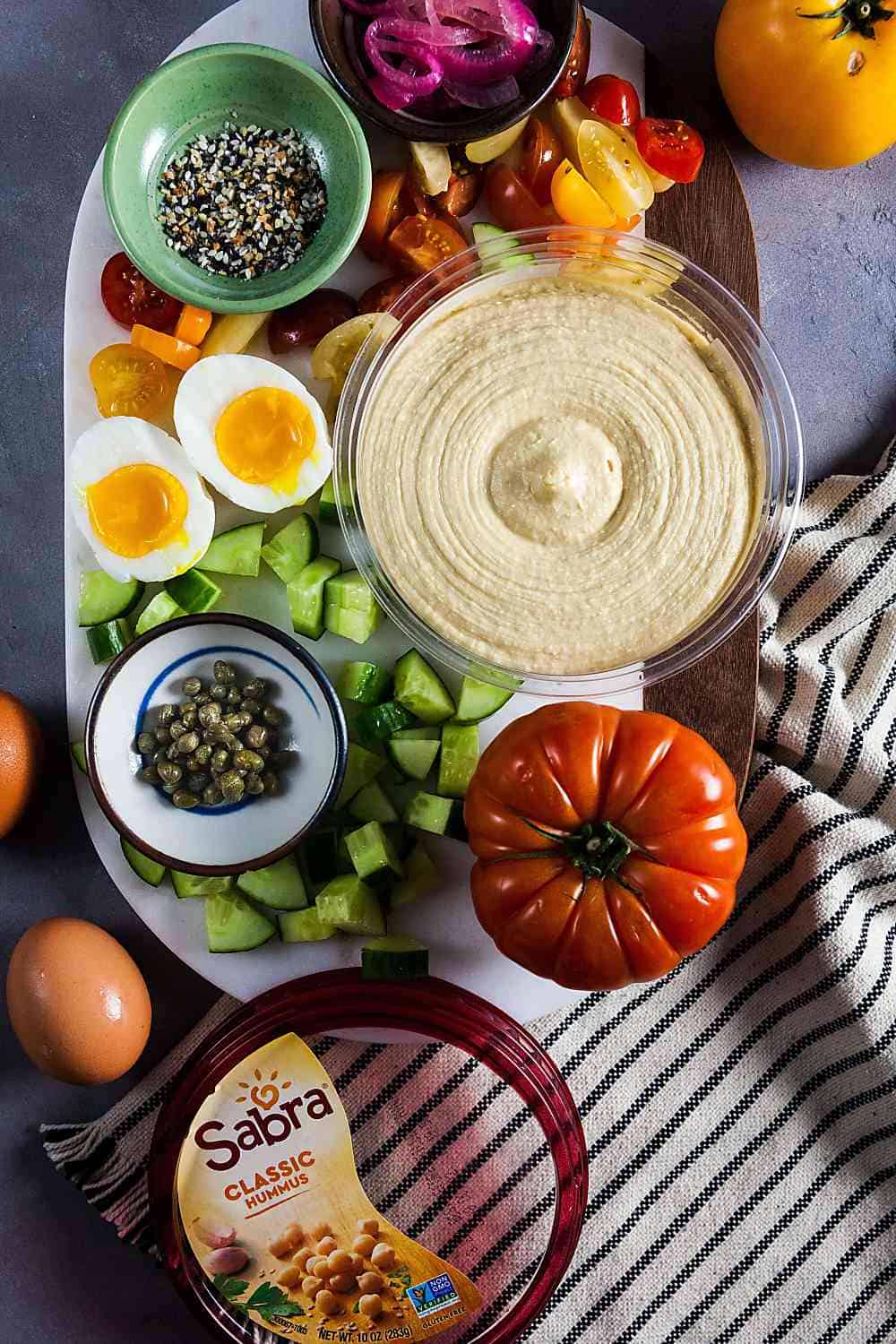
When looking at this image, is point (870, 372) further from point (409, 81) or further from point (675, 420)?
point (409, 81)

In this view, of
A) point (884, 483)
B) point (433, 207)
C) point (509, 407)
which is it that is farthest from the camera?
point (884, 483)

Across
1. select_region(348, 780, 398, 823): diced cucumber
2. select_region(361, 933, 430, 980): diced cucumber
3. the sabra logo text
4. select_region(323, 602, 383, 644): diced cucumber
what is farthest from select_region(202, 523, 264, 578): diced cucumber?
the sabra logo text

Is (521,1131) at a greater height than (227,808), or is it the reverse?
(227,808)

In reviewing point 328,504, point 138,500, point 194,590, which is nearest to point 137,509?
point 138,500

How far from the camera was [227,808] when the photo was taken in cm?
174

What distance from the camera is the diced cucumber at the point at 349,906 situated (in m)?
1.73

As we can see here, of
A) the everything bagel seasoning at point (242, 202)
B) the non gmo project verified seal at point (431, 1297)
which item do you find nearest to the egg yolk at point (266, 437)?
the everything bagel seasoning at point (242, 202)

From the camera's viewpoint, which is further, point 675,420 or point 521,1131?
point 521,1131

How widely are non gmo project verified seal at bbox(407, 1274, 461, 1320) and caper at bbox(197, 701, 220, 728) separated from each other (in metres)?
0.88

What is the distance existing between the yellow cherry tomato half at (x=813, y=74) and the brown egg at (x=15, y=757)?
149 centimetres

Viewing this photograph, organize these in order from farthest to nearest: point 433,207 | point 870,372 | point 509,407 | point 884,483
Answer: point 870,372, point 884,483, point 433,207, point 509,407

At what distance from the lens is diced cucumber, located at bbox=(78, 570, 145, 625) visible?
5.80ft

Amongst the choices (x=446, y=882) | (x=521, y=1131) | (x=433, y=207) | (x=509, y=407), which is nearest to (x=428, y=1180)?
(x=521, y=1131)

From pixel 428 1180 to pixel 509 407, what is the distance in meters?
1.21
